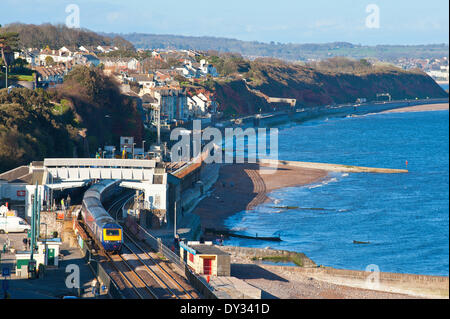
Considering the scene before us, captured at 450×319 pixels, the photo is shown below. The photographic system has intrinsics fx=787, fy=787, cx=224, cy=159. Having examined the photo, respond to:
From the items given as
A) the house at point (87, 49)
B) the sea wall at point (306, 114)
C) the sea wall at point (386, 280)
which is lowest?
the sea wall at point (386, 280)

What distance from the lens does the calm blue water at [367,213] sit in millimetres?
47094

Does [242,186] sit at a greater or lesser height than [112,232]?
lesser

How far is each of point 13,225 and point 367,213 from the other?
29648mm

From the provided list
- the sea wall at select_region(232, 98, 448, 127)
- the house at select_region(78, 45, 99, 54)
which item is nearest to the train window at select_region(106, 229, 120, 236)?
the sea wall at select_region(232, 98, 448, 127)

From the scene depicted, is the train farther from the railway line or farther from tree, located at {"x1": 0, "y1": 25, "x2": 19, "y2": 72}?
tree, located at {"x1": 0, "y1": 25, "x2": 19, "y2": 72}

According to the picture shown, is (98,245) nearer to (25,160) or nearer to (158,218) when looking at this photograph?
(158,218)

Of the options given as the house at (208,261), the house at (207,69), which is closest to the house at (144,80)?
the house at (207,69)

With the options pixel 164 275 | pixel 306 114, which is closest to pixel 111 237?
pixel 164 275

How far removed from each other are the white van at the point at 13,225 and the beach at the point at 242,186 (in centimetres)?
1588

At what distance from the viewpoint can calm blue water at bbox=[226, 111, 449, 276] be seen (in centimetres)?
4709

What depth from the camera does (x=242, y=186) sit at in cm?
7325

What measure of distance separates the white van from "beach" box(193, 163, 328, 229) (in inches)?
625

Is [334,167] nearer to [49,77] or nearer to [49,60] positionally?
[49,77]

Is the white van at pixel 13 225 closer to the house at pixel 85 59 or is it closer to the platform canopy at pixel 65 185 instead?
the platform canopy at pixel 65 185
